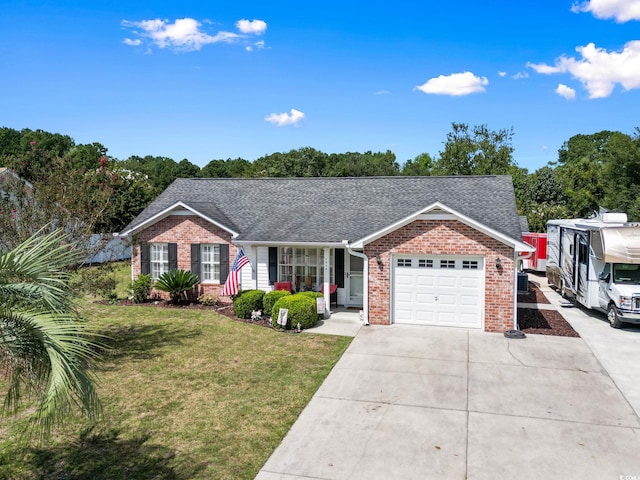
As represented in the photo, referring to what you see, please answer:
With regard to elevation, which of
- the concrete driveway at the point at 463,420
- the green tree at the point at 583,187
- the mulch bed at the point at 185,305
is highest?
the green tree at the point at 583,187

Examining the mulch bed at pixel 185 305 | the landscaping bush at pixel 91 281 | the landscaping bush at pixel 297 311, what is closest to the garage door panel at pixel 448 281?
the landscaping bush at pixel 297 311

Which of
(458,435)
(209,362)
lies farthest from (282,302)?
(458,435)

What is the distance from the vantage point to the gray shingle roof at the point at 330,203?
16922 millimetres

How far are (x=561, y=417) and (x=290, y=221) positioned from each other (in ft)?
38.9

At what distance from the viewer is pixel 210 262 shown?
61.9 ft

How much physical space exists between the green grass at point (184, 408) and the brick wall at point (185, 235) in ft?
14.6

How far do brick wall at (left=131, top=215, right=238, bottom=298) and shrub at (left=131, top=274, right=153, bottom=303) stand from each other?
1.05 m

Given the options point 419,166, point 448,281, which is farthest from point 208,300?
point 419,166

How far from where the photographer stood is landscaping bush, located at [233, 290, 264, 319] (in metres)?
15.9

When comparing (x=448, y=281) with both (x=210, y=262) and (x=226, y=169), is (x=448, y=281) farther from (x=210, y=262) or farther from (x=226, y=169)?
(x=226, y=169)

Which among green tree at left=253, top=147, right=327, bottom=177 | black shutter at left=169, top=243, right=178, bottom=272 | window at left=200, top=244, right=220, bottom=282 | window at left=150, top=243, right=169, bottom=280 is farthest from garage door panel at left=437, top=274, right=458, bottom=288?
green tree at left=253, top=147, right=327, bottom=177

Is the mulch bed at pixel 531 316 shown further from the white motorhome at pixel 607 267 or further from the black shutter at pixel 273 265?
the black shutter at pixel 273 265

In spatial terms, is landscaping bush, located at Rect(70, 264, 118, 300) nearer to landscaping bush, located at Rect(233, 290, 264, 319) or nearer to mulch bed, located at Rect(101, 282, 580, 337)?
landscaping bush, located at Rect(233, 290, 264, 319)

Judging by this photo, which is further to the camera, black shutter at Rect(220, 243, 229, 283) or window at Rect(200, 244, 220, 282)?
window at Rect(200, 244, 220, 282)
